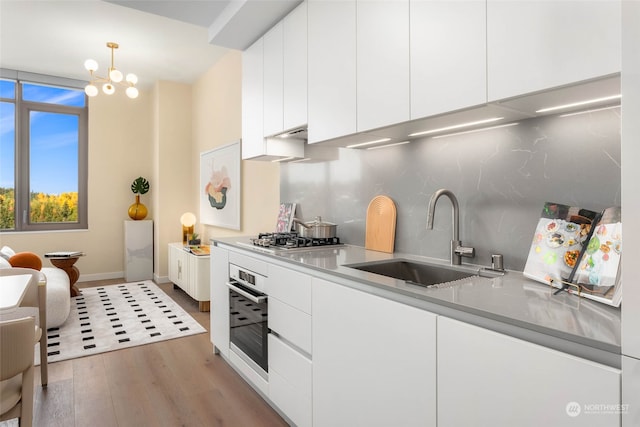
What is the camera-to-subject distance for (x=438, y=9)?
1484mm

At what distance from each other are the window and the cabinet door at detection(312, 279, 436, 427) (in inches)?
221

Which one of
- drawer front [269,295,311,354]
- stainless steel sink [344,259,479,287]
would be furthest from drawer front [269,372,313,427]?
stainless steel sink [344,259,479,287]

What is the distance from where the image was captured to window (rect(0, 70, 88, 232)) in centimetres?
539

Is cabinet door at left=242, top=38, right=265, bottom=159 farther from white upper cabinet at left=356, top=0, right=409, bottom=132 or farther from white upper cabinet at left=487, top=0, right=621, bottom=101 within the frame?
white upper cabinet at left=487, top=0, right=621, bottom=101

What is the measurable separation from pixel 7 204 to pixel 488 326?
660cm

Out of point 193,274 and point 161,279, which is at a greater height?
point 193,274

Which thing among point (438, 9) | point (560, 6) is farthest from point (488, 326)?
point (438, 9)

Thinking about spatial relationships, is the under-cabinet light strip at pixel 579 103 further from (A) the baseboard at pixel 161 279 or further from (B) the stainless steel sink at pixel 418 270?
(A) the baseboard at pixel 161 279

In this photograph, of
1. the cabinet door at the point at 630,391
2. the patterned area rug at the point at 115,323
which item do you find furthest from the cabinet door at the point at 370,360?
the patterned area rug at the point at 115,323

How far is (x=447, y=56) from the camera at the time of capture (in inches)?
57.2

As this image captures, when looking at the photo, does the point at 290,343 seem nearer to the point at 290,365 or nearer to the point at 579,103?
the point at 290,365

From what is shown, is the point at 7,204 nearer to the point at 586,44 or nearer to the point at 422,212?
the point at 422,212

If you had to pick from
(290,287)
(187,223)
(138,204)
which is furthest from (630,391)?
(138,204)

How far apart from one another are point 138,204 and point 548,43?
598 cm
